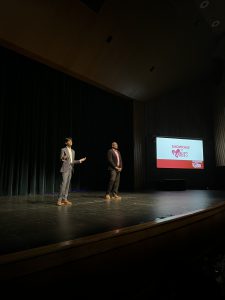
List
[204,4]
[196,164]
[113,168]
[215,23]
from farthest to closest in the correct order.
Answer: [196,164], [215,23], [204,4], [113,168]

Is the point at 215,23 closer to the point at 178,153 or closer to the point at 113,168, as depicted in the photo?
the point at 178,153

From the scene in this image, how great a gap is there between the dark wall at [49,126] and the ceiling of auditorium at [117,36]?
93 cm

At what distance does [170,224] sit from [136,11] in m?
4.52

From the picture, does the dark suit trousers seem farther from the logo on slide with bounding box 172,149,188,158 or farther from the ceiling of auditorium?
the logo on slide with bounding box 172,149,188,158

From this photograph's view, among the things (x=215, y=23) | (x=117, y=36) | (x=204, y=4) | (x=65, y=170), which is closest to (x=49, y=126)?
(x=117, y=36)

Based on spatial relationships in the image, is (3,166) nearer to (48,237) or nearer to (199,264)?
(48,237)

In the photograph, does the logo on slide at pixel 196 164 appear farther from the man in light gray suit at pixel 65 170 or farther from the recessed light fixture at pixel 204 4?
the man in light gray suit at pixel 65 170

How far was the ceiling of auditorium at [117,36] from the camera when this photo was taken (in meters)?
4.05

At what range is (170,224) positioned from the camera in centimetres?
170

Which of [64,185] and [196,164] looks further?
[196,164]

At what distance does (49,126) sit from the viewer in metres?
6.18

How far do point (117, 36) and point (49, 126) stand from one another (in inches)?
111

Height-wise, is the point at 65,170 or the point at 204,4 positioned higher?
the point at 204,4

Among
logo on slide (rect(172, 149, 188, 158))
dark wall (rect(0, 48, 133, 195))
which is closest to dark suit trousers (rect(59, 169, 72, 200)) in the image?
dark wall (rect(0, 48, 133, 195))
